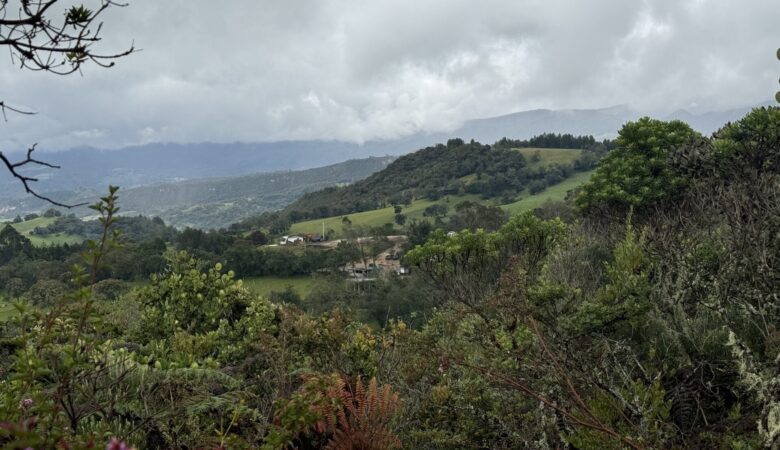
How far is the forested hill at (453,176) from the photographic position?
81.6 m

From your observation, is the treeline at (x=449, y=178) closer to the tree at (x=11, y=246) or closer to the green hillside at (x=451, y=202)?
the green hillside at (x=451, y=202)

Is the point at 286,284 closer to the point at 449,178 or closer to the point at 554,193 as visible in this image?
the point at 554,193

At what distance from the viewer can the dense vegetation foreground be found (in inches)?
94.6

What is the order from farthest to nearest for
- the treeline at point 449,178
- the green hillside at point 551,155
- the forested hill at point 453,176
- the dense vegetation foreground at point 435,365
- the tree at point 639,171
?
the green hillside at point 551,155, the forested hill at point 453,176, the treeline at point 449,178, the tree at point 639,171, the dense vegetation foreground at point 435,365

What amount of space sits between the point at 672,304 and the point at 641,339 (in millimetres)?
511

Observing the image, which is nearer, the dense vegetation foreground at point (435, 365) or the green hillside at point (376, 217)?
the dense vegetation foreground at point (435, 365)

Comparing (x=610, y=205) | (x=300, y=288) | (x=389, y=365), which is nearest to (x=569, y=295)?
(x=389, y=365)

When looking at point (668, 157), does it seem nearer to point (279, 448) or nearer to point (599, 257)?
point (599, 257)

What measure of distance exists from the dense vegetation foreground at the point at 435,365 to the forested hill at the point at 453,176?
74351mm

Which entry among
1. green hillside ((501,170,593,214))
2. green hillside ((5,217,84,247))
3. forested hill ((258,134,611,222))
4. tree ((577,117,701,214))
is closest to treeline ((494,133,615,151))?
forested hill ((258,134,611,222))

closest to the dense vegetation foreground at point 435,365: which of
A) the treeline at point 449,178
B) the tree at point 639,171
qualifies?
the tree at point 639,171

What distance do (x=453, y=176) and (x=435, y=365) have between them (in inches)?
3469

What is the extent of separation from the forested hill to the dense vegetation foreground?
7435cm

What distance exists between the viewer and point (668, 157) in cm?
1405
